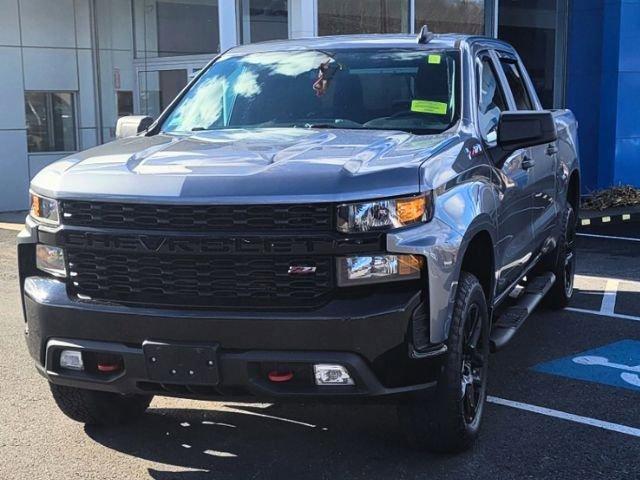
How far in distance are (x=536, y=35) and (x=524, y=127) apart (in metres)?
11.8

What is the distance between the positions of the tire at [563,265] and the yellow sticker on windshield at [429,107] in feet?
8.58

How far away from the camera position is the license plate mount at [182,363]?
3.44 m

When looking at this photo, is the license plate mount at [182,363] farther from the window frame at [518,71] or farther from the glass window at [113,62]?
the glass window at [113,62]

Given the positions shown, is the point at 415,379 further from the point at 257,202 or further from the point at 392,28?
the point at 392,28

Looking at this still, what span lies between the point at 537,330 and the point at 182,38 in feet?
34.2

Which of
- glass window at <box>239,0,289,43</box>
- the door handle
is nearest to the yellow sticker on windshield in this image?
the door handle

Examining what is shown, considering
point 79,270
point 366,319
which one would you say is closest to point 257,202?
point 366,319

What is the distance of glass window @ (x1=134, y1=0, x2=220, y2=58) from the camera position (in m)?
14.5

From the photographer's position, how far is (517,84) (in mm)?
6145

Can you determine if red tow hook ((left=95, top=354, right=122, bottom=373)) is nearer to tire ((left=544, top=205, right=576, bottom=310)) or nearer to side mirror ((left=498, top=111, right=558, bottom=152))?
side mirror ((left=498, top=111, right=558, bottom=152))

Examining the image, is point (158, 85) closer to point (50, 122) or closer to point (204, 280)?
point (50, 122)

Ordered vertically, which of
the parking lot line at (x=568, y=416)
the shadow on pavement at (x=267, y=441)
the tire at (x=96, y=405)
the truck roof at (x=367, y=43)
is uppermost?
the truck roof at (x=367, y=43)

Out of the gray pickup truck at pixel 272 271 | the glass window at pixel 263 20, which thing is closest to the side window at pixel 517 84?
the gray pickup truck at pixel 272 271

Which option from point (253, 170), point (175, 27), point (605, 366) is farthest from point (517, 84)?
point (175, 27)
